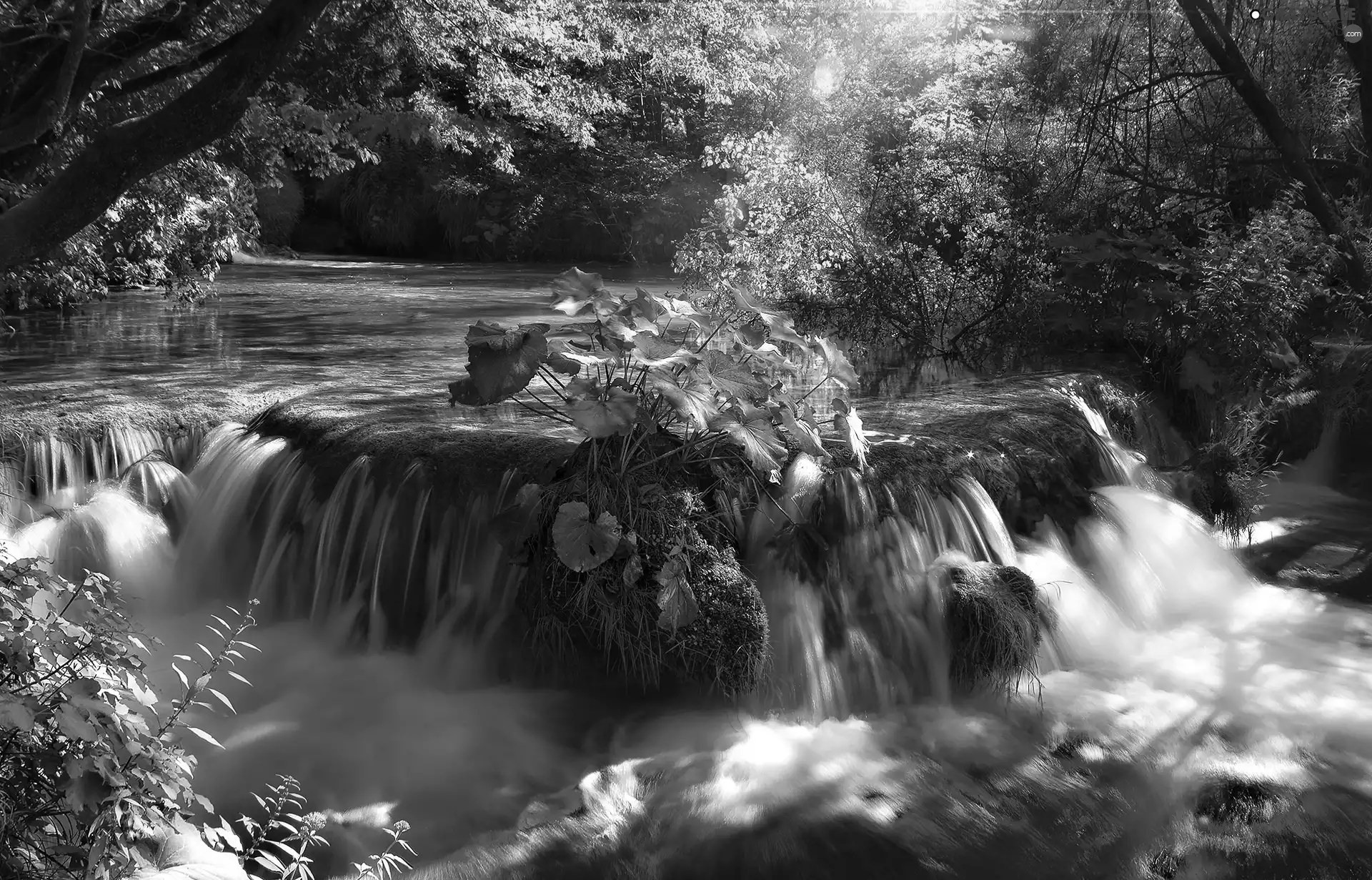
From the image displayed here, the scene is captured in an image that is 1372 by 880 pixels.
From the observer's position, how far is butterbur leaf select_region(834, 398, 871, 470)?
5.11 m

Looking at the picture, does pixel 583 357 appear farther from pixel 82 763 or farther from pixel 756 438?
pixel 82 763

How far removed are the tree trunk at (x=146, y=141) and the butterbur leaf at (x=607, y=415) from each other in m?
1.95

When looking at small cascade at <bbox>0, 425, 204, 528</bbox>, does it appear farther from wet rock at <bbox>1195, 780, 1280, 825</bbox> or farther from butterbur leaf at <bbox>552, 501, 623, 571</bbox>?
wet rock at <bbox>1195, 780, 1280, 825</bbox>

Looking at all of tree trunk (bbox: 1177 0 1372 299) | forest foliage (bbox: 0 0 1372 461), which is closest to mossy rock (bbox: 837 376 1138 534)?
forest foliage (bbox: 0 0 1372 461)

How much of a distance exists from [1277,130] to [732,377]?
5632 millimetres

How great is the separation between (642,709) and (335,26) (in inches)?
295

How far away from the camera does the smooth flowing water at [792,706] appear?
4.04 metres

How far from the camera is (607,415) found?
4484 mm

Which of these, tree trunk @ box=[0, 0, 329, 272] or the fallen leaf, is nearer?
tree trunk @ box=[0, 0, 329, 272]

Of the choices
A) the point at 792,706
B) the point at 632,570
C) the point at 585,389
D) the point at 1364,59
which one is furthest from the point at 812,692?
the point at 1364,59

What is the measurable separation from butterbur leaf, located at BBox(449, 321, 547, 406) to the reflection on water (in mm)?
1923

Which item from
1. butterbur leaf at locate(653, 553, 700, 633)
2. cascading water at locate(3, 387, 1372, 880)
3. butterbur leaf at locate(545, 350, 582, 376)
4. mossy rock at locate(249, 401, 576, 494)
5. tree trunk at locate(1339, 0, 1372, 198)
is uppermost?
tree trunk at locate(1339, 0, 1372, 198)

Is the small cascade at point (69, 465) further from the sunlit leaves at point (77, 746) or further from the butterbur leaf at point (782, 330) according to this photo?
the sunlit leaves at point (77, 746)

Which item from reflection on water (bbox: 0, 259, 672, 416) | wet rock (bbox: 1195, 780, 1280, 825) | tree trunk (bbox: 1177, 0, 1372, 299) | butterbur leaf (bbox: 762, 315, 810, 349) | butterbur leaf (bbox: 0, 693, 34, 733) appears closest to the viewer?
butterbur leaf (bbox: 0, 693, 34, 733)
